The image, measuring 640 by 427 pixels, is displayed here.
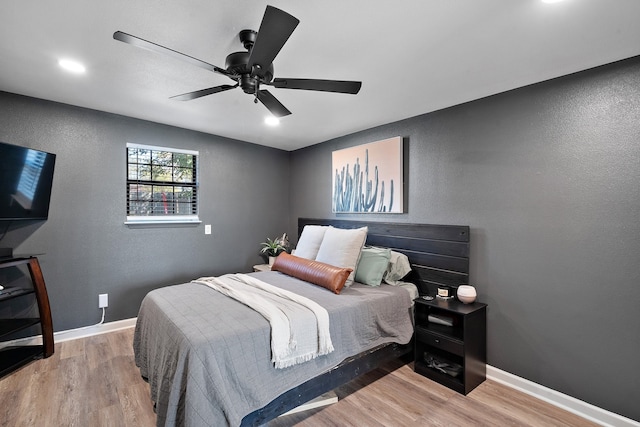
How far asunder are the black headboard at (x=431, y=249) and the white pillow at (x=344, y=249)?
415 mm

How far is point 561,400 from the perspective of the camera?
2.17 meters

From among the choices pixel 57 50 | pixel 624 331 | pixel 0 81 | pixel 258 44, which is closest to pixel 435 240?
pixel 624 331

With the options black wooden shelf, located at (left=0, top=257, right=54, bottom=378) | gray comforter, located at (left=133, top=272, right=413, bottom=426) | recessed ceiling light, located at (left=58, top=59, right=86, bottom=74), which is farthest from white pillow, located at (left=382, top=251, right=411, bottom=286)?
black wooden shelf, located at (left=0, top=257, right=54, bottom=378)

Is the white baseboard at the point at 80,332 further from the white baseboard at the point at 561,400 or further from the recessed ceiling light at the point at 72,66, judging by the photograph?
the white baseboard at the point at 561,400

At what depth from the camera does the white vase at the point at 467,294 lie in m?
2.54

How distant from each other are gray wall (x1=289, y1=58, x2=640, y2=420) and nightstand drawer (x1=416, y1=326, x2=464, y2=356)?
1.41 ft

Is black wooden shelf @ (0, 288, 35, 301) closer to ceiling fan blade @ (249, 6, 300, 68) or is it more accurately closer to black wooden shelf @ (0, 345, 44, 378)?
black wooden shelf @ (0, 345, 44, 378)

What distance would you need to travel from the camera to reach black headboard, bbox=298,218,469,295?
2.71m

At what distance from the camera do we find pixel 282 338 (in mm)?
1815

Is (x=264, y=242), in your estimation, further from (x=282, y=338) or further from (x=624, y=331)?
(x=624, y=331)

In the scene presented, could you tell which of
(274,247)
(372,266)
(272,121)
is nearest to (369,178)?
(372,266)

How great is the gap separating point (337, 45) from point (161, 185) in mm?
2868

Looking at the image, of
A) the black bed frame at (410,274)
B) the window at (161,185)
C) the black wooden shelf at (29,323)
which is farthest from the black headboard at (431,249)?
the black wooden shelf at (29,323)

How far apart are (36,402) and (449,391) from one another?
3057 millimetres
